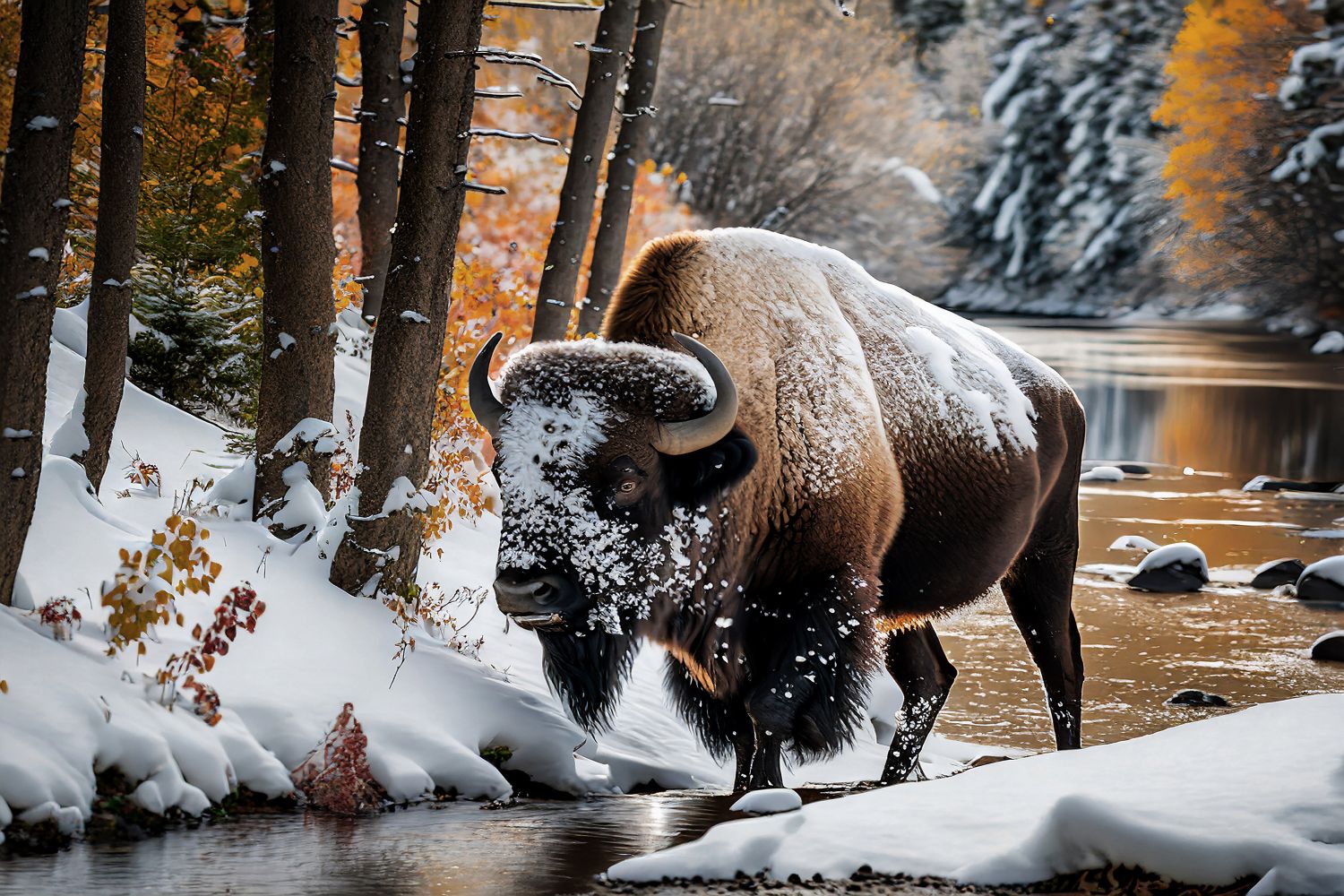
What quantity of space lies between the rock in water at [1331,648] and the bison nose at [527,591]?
739 centimetres

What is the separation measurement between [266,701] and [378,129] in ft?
23.6

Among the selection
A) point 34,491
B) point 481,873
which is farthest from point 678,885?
point 34,491

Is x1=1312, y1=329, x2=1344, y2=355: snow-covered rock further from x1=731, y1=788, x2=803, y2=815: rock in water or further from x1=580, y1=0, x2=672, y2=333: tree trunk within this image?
x1=731, y1=788, x2=803, y2=815: rock in water

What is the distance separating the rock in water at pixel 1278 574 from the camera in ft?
44.5

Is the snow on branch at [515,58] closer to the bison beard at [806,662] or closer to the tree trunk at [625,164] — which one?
the bison beard at [806,662]

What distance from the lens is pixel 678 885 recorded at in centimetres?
365

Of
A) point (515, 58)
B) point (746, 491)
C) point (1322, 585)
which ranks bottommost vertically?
point (1322, 585)

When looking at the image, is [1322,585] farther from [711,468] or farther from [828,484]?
[711,468]

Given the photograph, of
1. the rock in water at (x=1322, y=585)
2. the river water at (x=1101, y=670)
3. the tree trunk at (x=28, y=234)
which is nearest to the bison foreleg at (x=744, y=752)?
the river water at (x=1101, y=670)

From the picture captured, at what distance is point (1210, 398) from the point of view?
100ft

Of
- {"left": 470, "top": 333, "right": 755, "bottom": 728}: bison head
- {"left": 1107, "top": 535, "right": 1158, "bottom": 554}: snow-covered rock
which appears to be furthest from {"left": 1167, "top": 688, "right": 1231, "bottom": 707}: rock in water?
{"left": 1107, "top": 535, "right": 1158, "bottom": 554}: snow-covered rock

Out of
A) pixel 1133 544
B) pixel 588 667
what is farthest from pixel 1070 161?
pixel 588 667

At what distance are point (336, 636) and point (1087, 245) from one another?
49.7 metres

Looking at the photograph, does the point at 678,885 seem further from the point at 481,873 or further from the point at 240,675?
the point at 240,675
